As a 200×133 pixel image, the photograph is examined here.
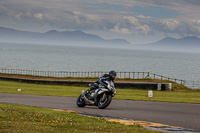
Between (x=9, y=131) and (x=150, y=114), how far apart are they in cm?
754

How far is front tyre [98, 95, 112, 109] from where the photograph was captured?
1625 centimetres

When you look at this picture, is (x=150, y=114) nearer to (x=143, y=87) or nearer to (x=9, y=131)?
(x=9, y=131)

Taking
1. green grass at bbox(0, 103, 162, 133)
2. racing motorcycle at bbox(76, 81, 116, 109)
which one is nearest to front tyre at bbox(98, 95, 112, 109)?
racing motorcycle at bbox(76, 81, 116, 109)

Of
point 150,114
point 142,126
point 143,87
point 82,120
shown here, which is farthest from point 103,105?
point 143,87

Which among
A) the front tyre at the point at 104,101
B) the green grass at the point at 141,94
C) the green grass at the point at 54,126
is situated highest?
the front tyre at the point at 104,101

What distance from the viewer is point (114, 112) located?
1565cm

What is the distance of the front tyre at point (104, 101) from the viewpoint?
1625cm

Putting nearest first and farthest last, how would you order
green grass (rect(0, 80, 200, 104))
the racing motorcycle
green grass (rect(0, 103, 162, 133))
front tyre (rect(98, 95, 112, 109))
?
1. green grass (rect(0, 103, 162, 133))
2. the racing motorcycle
3. front tyre (rect(98, 95, 112, 109))
4. green grass (rect(0, 80, 200, 104))

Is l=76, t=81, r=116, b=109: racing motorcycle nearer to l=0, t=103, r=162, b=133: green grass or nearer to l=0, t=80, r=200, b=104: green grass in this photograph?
l=0, t=103, r=162, b=133: green grass

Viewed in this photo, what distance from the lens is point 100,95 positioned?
16406mm

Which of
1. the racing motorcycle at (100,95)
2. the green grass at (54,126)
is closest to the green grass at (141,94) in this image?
the racing motorcycle at (100,95)

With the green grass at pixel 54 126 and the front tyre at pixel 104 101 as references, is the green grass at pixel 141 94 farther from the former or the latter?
the green grass at pixel 54 126

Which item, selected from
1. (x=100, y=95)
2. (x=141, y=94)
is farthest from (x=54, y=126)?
(x=141, y=94)

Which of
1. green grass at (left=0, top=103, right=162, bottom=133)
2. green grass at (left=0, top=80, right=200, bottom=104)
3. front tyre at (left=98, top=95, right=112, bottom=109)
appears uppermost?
front tyre at (left=98, top=95, right=112, bottom=109)
